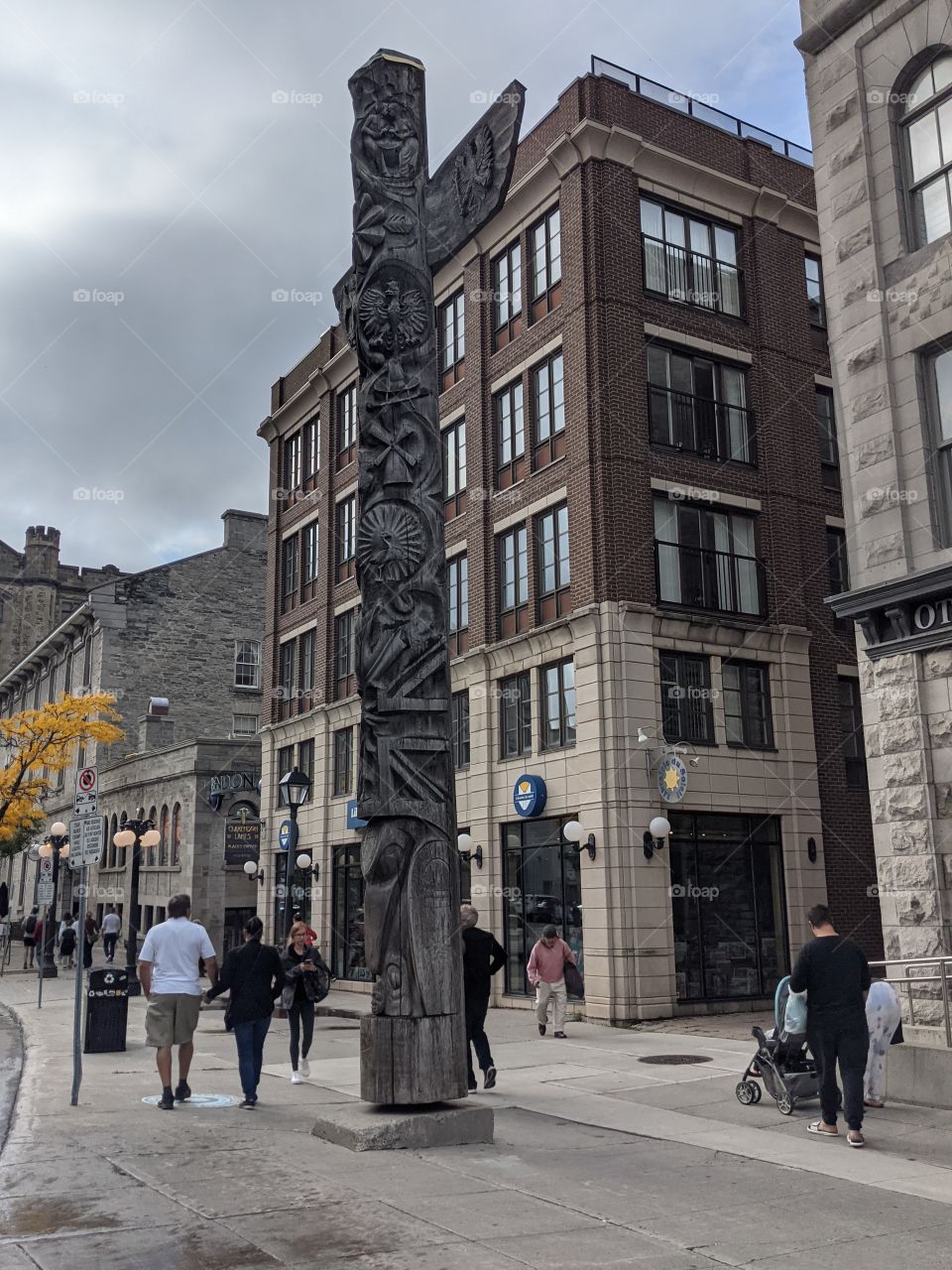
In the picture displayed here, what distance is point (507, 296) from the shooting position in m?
25.8

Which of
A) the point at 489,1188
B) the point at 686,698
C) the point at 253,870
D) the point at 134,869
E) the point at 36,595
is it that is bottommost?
the point at 489,1188

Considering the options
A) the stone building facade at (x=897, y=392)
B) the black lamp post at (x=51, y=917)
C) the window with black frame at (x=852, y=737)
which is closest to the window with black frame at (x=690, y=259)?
the window with black frame at (x=852, y=737)

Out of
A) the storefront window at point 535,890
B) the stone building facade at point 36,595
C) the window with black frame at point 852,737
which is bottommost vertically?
the storefront window at point 535,890

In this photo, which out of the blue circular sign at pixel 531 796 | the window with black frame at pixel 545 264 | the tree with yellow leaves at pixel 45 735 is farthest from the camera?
the tree with yellow leaves at pixel 45 735

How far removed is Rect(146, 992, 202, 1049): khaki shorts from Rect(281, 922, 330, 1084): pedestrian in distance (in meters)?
1.47

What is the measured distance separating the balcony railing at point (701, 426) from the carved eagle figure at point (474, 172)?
1295cm

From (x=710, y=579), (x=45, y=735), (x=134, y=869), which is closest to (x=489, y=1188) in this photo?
(x=710, y=579)

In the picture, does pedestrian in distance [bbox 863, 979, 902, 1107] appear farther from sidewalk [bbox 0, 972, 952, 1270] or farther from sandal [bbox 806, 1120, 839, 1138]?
sandal [bbox 806, 1120, 839, 1138]

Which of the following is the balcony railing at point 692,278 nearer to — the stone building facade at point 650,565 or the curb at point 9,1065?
the stone building facade at point 650,565

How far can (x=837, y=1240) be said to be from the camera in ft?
20.3

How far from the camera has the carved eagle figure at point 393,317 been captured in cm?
1018

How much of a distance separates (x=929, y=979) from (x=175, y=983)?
23.3ft

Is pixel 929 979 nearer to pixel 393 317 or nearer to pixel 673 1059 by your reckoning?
pixel 673 1059

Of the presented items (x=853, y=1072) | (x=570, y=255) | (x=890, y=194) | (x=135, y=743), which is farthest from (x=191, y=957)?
(x=135, y=743)
